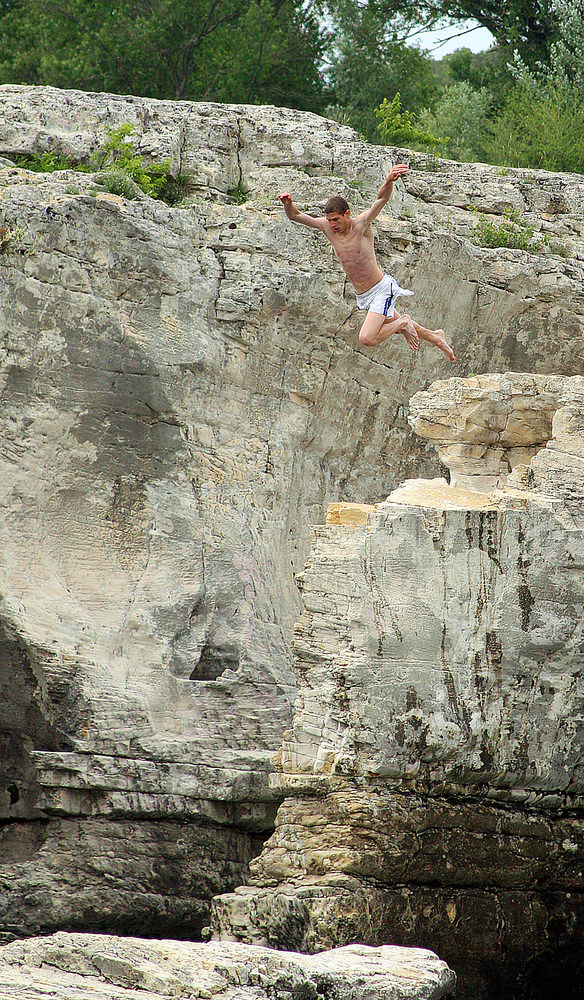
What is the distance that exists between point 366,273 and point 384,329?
55 cm

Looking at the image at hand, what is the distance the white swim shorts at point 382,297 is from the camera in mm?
11039

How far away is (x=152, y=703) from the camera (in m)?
11.6

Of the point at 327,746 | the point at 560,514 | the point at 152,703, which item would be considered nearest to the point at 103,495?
the point at 152,703

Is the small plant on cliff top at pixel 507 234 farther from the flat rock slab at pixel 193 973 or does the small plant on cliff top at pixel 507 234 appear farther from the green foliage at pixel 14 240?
the flat rock slab at pixel 193 973

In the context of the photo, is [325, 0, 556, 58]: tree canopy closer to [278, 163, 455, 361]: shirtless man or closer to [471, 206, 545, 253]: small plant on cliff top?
[471, 206, 545, 253]: small plant on cliff top

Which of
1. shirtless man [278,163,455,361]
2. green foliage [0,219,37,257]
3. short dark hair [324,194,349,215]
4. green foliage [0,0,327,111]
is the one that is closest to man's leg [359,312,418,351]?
shirtless man [278,163,455,361]

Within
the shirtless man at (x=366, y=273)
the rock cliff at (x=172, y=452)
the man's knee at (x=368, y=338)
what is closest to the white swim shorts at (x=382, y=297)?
the shirtless man at (x=366, y=273)

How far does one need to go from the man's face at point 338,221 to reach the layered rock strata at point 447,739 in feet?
7.76

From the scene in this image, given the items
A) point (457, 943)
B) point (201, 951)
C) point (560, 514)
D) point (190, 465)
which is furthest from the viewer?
point (190, 465)

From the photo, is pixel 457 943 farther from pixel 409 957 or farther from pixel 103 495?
pixel 103 495

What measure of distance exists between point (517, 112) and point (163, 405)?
1021cm

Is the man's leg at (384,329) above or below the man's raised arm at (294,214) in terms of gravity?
below

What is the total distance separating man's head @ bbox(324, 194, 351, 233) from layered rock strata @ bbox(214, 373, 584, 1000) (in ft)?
7.81

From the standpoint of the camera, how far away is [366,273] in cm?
1109
